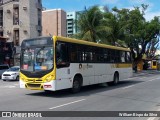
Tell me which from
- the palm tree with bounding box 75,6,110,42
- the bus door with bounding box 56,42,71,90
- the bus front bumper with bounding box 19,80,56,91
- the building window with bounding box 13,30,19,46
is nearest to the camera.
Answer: the bus front bumper with bounding box 19,80,56,91

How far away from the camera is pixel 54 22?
77062mm

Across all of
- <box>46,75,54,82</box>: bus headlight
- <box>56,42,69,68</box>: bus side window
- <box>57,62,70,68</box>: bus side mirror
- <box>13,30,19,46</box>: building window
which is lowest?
<box>46,75,54,82</box>: bus headlight

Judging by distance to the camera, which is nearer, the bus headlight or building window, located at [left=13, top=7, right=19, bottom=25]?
the bus headlight

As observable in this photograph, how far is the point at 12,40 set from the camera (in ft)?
163

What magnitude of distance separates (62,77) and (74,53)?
1876 mm

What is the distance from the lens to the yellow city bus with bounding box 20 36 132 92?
15.5m

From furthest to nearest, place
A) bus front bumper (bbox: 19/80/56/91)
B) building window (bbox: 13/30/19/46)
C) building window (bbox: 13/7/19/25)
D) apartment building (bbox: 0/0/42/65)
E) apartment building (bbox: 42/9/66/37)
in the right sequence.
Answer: apartment building (bbox: 42/9/66/37)
building window (bbox: 13/30/19/46)
building window (bbox: 13/7/19/25)
apartment building (bbox: 0/0/42/65)
bus front bumper (bbox: 19/80/56/91)

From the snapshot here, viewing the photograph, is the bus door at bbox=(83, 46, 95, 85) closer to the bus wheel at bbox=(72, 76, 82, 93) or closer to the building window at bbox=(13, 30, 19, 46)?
the bus wheel at bbox=(72, 76, 82, 93)

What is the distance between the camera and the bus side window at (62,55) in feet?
51.3

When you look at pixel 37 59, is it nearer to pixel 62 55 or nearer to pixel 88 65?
pixel 62 55

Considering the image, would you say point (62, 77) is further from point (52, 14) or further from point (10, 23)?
point (52, 14)

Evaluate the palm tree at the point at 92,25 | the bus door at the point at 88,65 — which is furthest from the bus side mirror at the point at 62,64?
the palm tree at the point at 92,25

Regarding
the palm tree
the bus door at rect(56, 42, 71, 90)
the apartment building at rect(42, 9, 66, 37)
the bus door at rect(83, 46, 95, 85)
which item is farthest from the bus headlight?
the apartment building at rect(42, 9, 66, 37)

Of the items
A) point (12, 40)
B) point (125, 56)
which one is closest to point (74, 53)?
point (125, 56)
